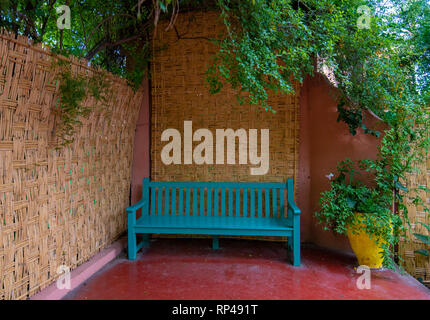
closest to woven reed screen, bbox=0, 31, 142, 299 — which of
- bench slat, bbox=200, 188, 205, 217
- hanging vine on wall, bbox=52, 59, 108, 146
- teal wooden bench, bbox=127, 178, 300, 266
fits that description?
hanging vine on wall, bbox=52, 59, 108, 146

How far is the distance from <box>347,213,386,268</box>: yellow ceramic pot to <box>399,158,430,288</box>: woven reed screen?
0.29 m

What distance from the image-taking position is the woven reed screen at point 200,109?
4.25 metres

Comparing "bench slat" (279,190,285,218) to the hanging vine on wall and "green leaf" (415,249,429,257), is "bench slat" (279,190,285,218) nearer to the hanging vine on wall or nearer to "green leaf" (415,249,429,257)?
"green leaf" (415,249,429,257)

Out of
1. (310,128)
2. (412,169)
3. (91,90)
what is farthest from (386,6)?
(91,90)

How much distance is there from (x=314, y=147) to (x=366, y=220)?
4.40 ft

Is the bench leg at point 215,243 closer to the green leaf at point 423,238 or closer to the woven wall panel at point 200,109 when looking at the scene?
the woven wall panel at point 200,109

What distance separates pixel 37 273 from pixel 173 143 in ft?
7.79

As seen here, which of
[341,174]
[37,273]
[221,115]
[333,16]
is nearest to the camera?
[37,273]

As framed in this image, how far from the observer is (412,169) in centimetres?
321

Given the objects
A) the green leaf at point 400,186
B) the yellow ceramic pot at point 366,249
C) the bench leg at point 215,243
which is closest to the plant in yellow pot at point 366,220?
the yellow ceramic pot at point 366,249

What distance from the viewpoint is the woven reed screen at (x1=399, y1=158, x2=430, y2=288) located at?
3256 millimetres

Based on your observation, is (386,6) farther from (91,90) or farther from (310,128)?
(91,90)

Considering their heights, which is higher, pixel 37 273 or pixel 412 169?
pixel 412 169

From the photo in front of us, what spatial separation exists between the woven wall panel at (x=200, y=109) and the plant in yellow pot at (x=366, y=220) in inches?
37.0
